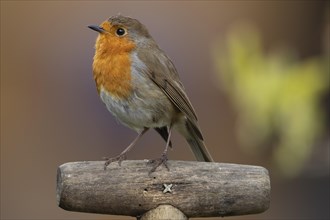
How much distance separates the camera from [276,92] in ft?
13.0

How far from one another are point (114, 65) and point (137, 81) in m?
0.13

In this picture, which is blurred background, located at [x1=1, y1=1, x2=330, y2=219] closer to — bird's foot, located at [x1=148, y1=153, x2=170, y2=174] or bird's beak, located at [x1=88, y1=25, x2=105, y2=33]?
bird's beak, located at [x1=88, y1=25, x2=105, y2=33]

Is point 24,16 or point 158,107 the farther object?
point 24,16

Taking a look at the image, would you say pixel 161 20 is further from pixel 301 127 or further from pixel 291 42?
pixel 301 127

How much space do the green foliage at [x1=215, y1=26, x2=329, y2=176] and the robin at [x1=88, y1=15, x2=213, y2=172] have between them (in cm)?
65

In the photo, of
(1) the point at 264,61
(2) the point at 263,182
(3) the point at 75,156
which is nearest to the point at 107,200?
(2) the point at 263,182

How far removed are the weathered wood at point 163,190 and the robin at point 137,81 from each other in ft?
2.39

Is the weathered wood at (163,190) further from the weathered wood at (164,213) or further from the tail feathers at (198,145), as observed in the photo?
the tail feathers at (198,145)

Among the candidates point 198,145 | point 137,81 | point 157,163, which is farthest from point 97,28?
point 157,163

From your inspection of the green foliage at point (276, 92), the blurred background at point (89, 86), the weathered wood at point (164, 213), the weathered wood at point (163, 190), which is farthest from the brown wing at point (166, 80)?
the blurred background at point (89, 86)

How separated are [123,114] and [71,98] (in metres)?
4.26

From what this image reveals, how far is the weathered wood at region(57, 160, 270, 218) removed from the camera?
376 centimetres

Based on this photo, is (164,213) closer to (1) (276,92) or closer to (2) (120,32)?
(1) (276,92)

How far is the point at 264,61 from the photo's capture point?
4023mm
